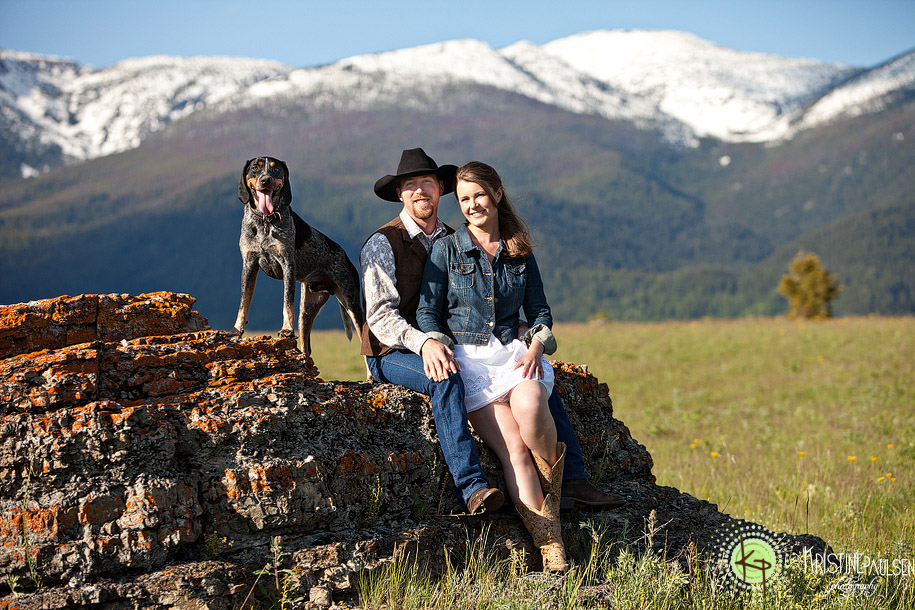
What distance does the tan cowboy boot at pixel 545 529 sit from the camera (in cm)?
511

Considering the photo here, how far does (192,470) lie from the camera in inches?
177

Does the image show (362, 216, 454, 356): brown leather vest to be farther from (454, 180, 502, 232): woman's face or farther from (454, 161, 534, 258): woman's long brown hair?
(454, 161, 534, 258): woman's long brown hair

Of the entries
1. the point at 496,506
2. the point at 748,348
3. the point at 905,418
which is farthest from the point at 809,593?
the point at 748,348

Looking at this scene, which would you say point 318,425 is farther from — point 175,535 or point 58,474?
point 58,474

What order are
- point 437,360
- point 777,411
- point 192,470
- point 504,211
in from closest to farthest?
point 192,470 → point 437,360 → point 504,211 → point 777,411

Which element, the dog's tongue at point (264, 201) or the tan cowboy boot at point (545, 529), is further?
the dog's tongue at point (264, 201)

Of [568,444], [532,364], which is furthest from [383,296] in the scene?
[568,444]

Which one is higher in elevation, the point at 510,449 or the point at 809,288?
the point at 809,288

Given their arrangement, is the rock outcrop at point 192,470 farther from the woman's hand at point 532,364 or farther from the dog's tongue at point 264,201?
the dog's tongue at point 264,201

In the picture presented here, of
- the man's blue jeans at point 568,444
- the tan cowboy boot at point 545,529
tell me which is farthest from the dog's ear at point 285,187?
the tan cowboy boot at point 545,529

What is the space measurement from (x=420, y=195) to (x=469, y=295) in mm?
892

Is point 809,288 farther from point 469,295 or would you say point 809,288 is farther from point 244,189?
point 244,189

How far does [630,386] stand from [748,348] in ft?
15.6

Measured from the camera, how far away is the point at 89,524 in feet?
13.4
